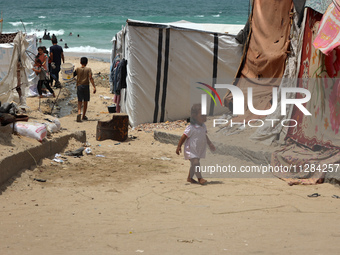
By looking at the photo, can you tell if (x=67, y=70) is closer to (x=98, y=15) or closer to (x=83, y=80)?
(x=83, y=80)

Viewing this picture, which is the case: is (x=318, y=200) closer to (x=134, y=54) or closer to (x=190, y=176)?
(x=190, y=176)

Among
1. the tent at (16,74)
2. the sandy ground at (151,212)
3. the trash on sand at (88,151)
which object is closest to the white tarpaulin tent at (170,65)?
the tent at (16,74)

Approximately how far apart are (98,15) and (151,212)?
55261mm

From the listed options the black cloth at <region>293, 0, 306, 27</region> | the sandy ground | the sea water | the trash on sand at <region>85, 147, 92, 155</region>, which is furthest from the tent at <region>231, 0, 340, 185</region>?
the sea water

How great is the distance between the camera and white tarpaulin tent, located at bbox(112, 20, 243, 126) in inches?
410

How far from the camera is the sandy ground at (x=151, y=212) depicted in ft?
13.3

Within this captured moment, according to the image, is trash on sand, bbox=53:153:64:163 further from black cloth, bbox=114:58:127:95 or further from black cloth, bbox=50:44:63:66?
black cloth, bbox=50:44:63:66

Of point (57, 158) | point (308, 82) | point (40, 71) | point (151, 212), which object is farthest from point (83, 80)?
point (151, 212)

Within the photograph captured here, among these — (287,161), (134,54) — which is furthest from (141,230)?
(134,54)

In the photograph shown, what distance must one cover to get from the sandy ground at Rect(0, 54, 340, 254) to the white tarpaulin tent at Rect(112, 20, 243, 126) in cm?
322

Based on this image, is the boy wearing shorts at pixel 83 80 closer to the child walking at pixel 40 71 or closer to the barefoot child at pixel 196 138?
the child walking at pixel 40 71

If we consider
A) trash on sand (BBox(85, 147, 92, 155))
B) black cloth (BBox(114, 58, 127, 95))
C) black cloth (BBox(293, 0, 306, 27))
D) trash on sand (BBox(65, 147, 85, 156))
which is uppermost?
black cloth (BBox(293, 0, 306, 27))

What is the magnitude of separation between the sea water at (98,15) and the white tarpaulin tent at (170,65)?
1035 inches

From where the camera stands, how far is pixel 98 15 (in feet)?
190
